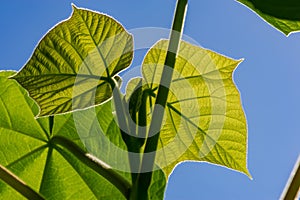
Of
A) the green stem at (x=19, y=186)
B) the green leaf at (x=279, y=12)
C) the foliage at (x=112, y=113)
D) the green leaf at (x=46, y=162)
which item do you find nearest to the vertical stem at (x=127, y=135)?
the foliage at (x=112, y=113)

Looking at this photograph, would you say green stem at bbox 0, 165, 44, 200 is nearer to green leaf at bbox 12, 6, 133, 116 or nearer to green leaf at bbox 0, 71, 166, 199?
green leaf at bbox 12, 6, 133, 116

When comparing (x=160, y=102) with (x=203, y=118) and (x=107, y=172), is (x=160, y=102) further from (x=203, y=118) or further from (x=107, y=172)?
(x=203, y=118)

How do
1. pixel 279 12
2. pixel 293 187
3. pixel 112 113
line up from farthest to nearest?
1. pixel 112 113
2. pixel 279 12
3. pixel 293 187

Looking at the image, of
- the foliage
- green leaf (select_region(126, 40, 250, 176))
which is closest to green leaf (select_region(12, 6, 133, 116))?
the foliage

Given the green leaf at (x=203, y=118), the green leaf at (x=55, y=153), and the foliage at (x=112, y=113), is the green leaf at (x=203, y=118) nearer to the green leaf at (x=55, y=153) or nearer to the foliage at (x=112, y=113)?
the foliage at (x=112, y=113)

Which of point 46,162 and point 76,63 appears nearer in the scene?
point 76,63

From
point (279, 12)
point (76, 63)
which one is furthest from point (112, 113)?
point (279, 12)
